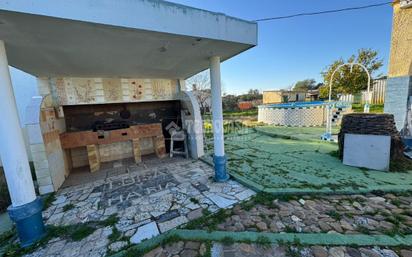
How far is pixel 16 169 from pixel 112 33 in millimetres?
2207

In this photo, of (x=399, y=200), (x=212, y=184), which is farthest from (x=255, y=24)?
(x=399, y=200)

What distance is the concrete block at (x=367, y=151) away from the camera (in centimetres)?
374

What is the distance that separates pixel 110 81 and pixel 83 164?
2.91 meters

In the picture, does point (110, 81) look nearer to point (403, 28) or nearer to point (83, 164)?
point (83, 164)

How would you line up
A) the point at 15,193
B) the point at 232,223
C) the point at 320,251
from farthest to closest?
1. the point at 232,223
2. the point at 15,193
3. the point at 320,251

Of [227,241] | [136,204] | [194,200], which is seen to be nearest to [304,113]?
[194,200]

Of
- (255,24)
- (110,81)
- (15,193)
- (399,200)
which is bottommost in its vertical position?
(399,200)

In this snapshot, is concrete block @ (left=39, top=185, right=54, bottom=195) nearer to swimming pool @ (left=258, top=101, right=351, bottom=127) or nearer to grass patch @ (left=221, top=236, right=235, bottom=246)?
grass patch @ (left=221, top=236, right=235, bottom=246)

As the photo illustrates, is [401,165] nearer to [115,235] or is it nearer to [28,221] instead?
[115,235]

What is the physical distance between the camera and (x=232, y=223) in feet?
7.85

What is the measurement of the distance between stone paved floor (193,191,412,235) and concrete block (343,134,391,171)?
123 centimetres

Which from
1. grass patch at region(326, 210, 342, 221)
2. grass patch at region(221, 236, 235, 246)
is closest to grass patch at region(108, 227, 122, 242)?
grass patch at region(221, 236, 235, 246)

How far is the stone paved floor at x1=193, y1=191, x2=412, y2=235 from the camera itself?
2.18 metres

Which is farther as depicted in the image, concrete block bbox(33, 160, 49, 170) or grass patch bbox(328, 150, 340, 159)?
grass patch bbox(328, 150, 340, 159)
